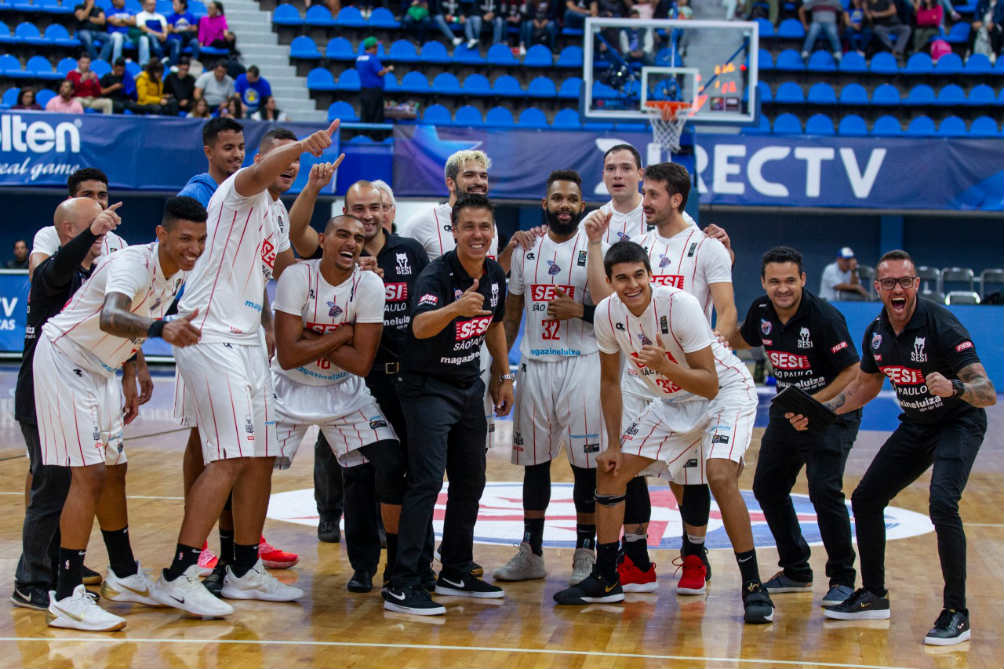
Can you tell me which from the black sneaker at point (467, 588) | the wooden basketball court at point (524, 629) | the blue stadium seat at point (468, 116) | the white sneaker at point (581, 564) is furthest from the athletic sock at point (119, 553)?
the blue stadium seat at point (468, 116)

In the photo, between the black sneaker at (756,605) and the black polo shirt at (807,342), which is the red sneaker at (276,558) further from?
the black polo shirt at (807,342)

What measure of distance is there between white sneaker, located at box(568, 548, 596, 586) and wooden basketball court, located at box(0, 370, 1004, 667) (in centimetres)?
9

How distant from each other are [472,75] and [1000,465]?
43.4ft

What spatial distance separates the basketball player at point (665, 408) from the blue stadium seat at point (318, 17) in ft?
56.6

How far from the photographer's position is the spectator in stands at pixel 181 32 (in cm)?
2006

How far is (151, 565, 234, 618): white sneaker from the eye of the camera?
5387 millimetres

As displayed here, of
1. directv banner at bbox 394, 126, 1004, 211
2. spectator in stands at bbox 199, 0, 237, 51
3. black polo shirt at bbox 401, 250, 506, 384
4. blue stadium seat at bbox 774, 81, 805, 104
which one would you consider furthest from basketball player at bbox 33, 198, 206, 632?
blue stadium seat at bbox 774, 81, 805, 104

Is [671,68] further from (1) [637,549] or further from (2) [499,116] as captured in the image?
(1) [637,549]

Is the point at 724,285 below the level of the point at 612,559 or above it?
above

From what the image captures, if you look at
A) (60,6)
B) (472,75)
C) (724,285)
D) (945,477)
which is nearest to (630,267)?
(724,285)

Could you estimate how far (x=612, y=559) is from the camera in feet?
19.5

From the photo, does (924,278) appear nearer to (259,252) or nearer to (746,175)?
(746,175)

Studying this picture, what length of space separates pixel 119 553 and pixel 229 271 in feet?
5.04

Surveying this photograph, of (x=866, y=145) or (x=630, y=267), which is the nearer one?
(x=630, y=267)
